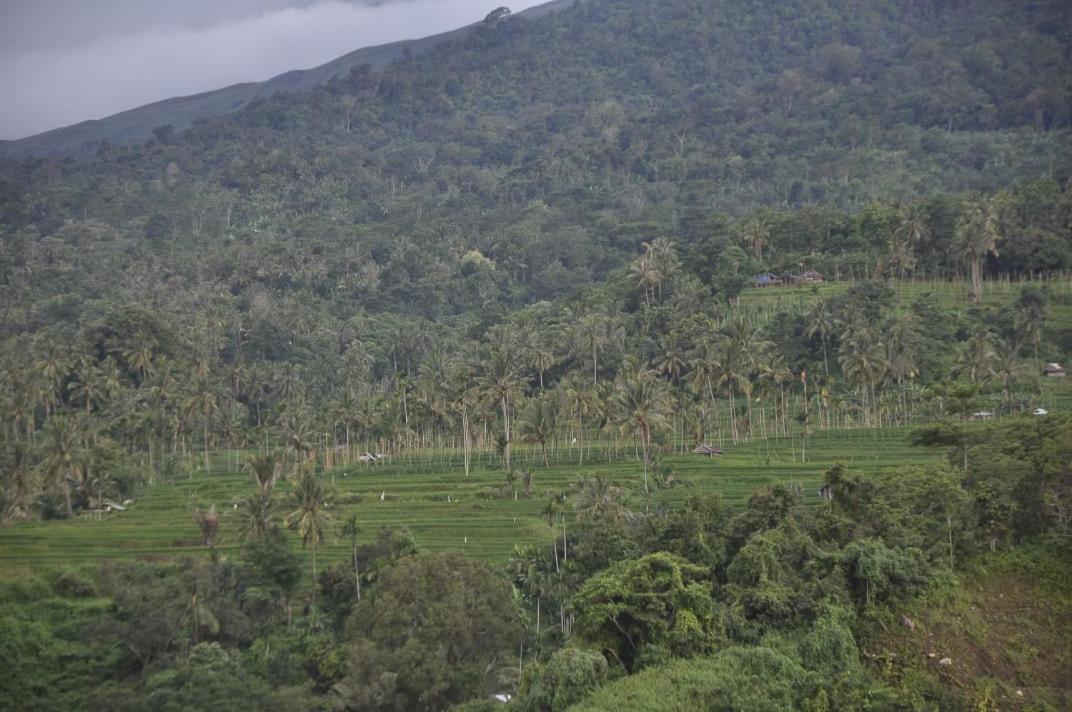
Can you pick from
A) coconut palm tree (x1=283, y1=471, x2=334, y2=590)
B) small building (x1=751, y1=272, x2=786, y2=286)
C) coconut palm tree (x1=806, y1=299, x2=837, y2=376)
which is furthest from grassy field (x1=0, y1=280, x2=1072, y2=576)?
small building (x1=751, y1=272, x2=786, y2=286)

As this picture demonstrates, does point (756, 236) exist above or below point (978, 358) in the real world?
above

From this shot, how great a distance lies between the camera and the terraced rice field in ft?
202

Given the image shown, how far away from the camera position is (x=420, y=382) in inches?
3664

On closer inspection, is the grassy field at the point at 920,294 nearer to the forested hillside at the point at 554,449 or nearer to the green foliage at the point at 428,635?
the forested hillside at the point at 554,449

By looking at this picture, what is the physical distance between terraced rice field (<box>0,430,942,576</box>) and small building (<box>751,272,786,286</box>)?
37.1m

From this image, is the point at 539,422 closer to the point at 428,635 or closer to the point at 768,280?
the point at 428,635

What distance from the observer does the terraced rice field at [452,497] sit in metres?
61.7

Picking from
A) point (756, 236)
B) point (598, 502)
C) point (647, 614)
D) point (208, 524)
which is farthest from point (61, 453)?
point (756, 236)

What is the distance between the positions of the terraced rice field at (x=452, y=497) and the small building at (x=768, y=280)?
37.1 m

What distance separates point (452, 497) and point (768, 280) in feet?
185

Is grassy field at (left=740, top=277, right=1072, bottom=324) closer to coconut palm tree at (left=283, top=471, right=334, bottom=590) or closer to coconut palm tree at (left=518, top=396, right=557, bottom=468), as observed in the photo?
coconut palm tree at (left=518, top=396, right=557, bottom=468)

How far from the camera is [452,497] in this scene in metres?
72.6

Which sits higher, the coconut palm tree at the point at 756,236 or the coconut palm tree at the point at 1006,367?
the coconut palm tree at the point at 756,236

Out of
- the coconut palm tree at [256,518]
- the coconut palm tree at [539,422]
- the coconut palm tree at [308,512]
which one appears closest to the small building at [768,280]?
the coconut palm tree at [539,422]
